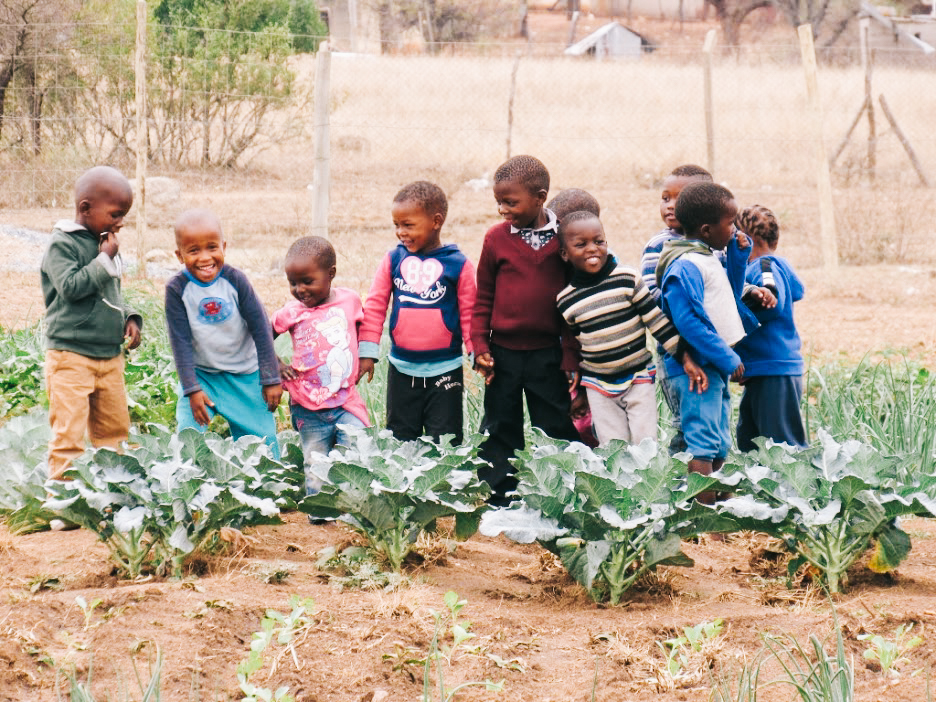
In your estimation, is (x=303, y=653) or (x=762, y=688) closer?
(x=762, y=688)

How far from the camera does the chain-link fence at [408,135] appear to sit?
11727 millimetres

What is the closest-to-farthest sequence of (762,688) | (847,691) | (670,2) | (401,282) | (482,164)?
(847,691) < (762,688) < (401,282) < (482,164) < (670,2)

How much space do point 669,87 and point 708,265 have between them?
19035 millimetres

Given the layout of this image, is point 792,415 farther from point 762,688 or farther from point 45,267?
point 45,267

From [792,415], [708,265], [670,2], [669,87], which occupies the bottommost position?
[792,415]

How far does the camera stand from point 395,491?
3.36 m

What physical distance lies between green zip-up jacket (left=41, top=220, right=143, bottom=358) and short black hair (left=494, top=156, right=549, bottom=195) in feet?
5.06

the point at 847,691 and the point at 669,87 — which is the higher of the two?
the point at 669,87

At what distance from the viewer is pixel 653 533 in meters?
3.30

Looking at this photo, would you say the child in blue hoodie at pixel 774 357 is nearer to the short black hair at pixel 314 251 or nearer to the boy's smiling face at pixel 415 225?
the boy's smiling face at pixel 415 225

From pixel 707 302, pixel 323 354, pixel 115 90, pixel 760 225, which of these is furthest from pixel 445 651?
pixel 115 90

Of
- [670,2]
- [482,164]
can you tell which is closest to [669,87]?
[482,164]

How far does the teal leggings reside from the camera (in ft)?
14.0

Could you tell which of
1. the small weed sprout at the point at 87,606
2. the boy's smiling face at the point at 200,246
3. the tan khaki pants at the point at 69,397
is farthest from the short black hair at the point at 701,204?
the small weed sprout at the point at 87,606
